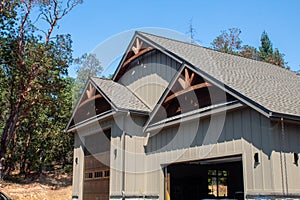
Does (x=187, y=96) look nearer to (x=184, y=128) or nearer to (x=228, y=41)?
(x=184, y=128)

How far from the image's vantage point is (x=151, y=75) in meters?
15.8

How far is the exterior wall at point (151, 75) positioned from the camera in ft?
49.0

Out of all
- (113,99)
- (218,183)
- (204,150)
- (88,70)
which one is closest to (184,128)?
(204,150)

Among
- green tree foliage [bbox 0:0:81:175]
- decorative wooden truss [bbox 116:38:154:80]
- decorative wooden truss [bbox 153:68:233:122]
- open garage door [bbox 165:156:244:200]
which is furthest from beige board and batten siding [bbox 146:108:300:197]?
green tree foliage [bbox 0:0:81:175]

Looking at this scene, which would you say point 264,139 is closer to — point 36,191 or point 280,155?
point 280,155

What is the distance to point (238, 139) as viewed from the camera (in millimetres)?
9867

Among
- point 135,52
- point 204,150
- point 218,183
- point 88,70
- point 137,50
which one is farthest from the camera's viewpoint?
point 88,70

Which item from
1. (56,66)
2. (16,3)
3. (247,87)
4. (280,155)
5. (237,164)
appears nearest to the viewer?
(280,155)

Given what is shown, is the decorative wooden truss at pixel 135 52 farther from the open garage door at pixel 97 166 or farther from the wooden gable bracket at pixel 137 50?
the open garage door at pixel 97 166

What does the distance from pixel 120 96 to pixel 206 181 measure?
5.79 m

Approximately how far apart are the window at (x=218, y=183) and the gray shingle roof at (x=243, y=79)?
5288 mm

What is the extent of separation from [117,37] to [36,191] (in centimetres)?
1428

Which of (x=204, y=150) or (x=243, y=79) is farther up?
(x=243, y=79)

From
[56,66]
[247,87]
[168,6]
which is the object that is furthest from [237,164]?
[56,66]
